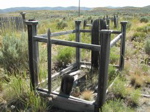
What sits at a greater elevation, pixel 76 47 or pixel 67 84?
pixel 76 47

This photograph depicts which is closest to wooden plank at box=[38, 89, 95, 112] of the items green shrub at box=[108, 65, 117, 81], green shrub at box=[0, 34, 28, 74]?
green shrub at box=[108, 65, 117, 81]

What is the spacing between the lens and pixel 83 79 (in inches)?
154

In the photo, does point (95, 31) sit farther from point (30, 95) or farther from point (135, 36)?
point (135, 36)

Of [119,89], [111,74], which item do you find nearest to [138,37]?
[111,74]

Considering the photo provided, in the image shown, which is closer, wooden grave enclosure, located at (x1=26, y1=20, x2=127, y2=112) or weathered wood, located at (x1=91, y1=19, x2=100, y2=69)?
wooden grave enclosure, located at (x1=26, y1=20, x2=127, y2=112)

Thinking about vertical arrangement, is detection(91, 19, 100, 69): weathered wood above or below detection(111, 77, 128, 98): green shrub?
above

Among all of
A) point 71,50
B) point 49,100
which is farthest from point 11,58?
point 49,100

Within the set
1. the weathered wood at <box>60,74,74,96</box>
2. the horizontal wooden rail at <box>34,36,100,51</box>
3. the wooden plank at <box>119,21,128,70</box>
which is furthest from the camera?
the wooden plank at <box>119,21,128,70</box>

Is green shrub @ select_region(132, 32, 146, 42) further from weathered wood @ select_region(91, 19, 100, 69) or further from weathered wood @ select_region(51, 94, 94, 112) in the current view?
weathered wood @ select_region(51, 94, 94, 112)

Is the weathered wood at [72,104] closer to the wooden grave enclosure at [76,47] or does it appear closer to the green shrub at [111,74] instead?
the wooden grave enclosure at [76,47]

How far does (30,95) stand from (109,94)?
1.35 m

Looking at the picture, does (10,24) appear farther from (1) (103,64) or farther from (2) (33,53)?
(1) (103,64)

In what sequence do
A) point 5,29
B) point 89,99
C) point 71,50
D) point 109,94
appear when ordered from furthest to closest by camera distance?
point 5,29, point 71,50, point 109,94, point 89,99

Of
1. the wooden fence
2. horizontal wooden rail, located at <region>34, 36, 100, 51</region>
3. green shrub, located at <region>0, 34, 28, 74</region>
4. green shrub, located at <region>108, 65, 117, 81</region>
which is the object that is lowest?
green shrub, located at <region>108, 65, 117, 81</region>
